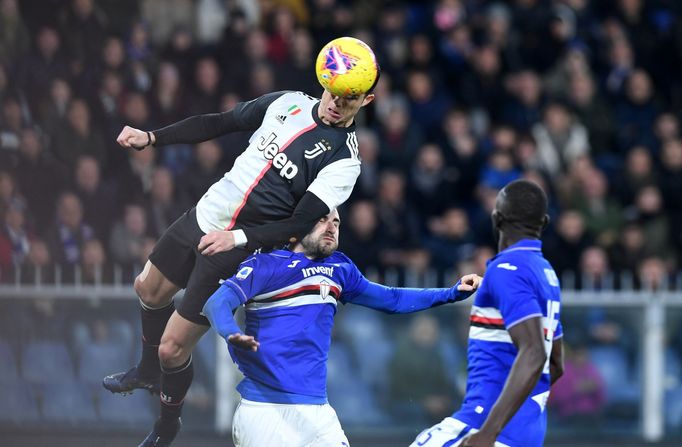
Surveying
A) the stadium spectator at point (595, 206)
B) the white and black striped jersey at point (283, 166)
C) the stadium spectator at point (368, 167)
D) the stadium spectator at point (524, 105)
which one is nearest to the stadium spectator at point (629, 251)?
the stadium spectator at point (595, 206)

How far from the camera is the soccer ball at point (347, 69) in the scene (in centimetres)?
676

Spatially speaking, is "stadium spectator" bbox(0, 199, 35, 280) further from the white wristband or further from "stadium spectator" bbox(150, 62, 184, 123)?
the white wristband

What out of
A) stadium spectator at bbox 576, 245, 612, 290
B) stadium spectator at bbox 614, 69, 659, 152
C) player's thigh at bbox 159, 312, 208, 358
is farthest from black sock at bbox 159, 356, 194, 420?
stadium spectator at bbox 614, 69, 659, 152

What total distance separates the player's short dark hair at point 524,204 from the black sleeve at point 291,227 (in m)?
1.06

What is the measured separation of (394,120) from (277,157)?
6.68 m

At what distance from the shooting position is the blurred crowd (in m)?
12.5

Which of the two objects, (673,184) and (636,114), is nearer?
(673,184)

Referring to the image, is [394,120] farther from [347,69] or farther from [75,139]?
[347,69]

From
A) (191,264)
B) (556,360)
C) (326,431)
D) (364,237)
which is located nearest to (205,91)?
(364,237)

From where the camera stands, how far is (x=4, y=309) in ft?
40.3

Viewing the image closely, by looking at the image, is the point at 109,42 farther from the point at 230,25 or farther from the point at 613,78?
the point at 613,78

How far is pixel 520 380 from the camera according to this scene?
5793 mm

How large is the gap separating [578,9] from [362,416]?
6101mm

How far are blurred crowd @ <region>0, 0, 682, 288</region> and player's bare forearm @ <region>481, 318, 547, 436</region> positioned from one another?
21.2ft
